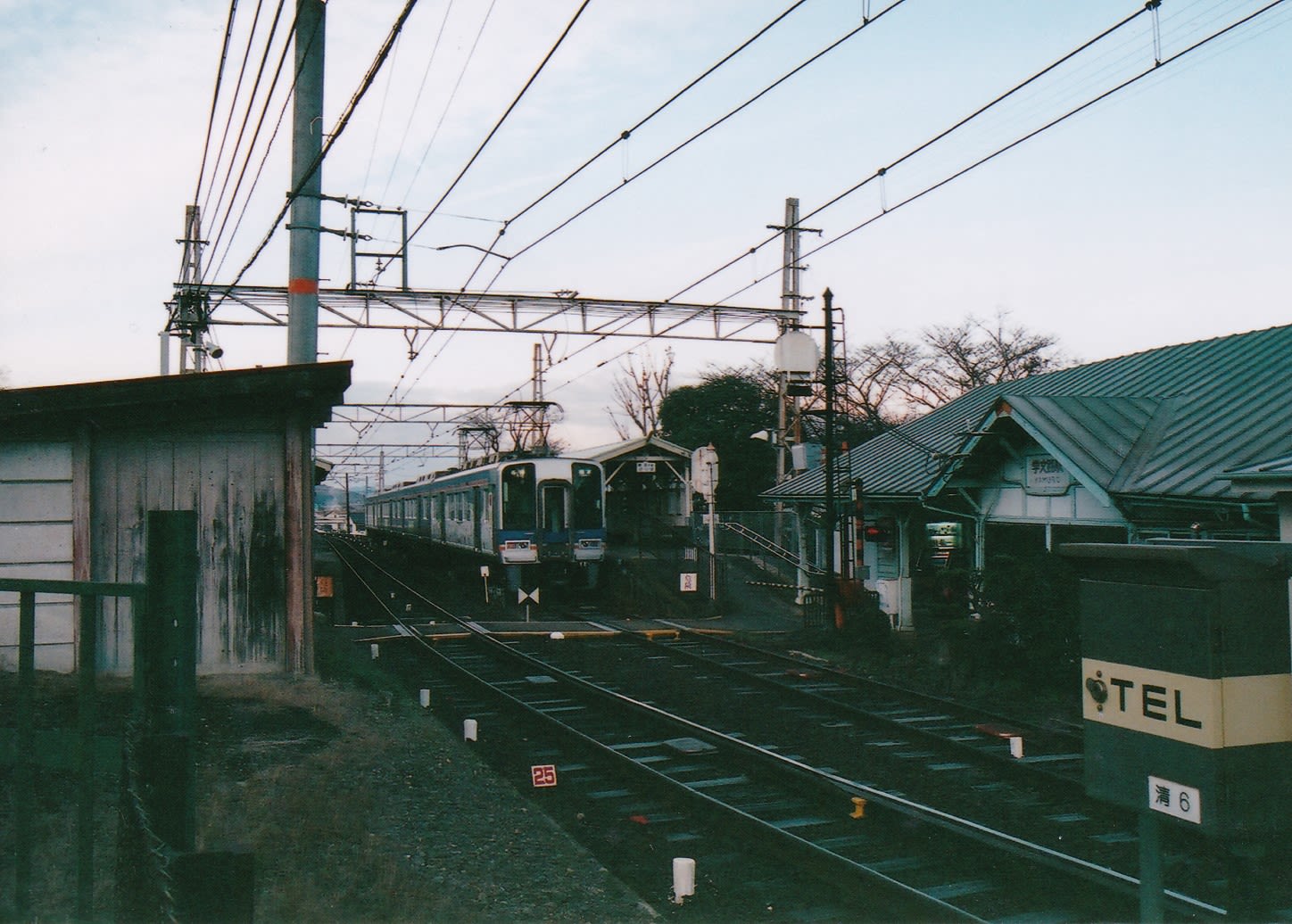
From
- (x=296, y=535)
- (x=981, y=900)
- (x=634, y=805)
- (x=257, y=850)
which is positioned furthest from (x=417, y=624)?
(x=981, y=900)

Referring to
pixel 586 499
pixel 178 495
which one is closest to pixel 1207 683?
pixel 178 495

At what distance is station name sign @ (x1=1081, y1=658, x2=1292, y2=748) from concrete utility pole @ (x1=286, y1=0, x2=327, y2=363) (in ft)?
31.3

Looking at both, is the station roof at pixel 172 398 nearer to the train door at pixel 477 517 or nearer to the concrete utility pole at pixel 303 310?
the concrete utility pole at pixel 303 310

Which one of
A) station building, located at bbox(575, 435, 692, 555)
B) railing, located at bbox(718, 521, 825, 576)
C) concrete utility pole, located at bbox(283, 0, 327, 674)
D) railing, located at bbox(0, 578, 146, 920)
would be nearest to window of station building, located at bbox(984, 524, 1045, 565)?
railing, located at bbox(718, 521, 825, 576)

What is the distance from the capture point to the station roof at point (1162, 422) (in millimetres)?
11156

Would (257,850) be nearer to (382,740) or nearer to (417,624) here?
(382,740)

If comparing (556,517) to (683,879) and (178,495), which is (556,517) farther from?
(683,879)

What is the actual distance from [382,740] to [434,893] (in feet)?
11.7

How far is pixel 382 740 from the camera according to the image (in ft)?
28.6

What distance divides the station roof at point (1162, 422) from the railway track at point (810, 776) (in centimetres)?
388

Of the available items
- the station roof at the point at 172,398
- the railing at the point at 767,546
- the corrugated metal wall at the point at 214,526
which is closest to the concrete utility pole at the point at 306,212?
the station roof at the point at 172,398

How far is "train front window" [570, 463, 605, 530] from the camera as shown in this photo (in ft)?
75.8

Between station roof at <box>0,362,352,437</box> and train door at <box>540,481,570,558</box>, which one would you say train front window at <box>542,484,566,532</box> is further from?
station roof at <box>0,362,352,437</box>

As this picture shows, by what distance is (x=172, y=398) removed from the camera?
9.97 metres
